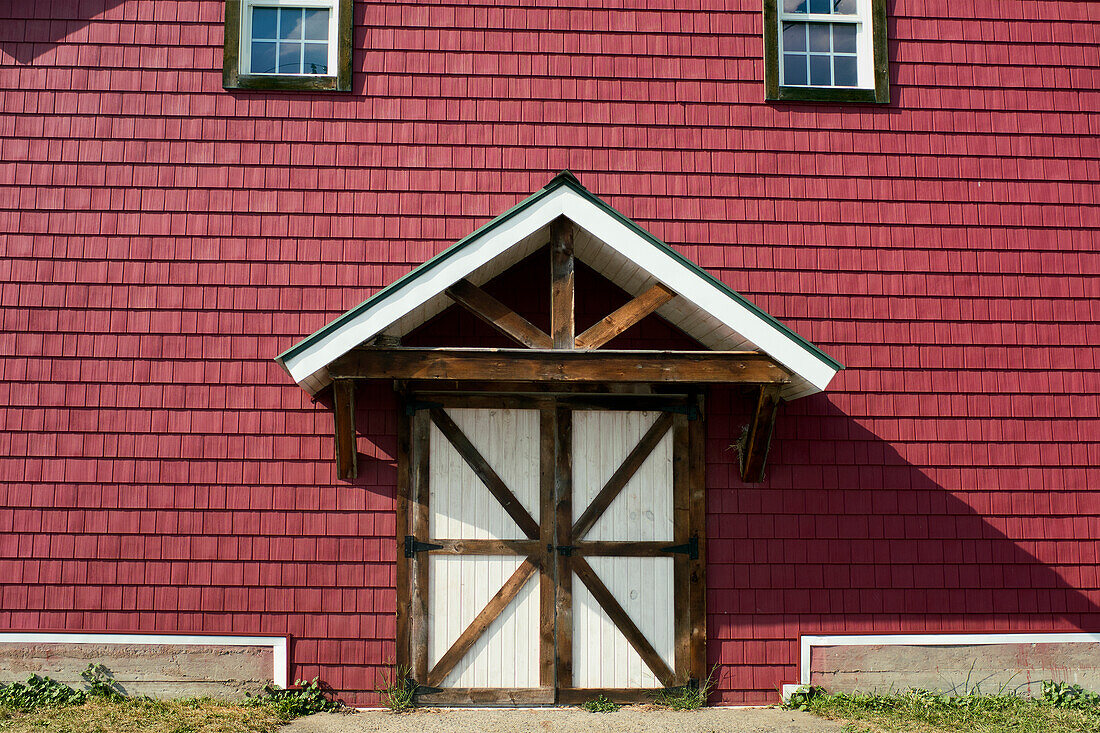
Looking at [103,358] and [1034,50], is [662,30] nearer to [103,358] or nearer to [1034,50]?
[1034,50]

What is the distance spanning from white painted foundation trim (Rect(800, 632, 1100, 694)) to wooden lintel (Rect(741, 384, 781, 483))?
→ 1305mm

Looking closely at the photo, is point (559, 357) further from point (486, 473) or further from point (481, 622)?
point (481, 622)

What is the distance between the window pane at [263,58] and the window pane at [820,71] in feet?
14.4

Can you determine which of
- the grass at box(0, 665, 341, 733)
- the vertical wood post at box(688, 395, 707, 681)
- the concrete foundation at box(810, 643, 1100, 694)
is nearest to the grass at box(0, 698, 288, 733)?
the grass at box(0, 665, 341, 733)

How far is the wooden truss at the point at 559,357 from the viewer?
5832 mm

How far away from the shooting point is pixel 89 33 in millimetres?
7074

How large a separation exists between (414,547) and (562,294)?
2268 millimetres

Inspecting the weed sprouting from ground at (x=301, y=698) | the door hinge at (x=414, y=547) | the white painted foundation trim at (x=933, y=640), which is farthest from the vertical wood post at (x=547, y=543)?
the white painted foundation trim at (x=933, y=640)

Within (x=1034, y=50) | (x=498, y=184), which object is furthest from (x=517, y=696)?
(x=1034, y=50)

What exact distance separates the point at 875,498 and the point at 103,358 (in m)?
5.98

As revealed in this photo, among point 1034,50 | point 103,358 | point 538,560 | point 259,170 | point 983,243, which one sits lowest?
point 538,560

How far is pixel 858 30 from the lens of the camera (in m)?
7.48

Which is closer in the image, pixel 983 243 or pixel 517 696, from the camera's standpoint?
pixel 517 696

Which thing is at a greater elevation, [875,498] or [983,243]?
[983,243]
